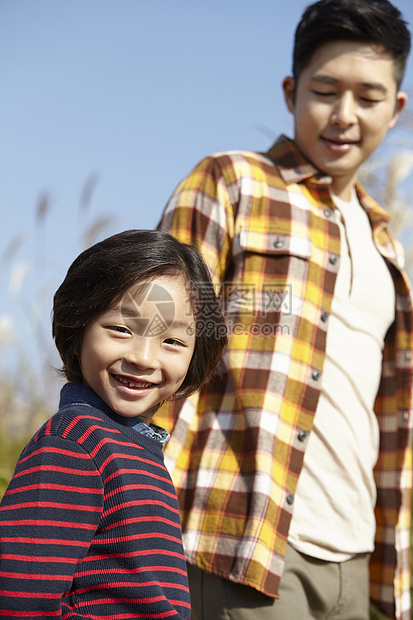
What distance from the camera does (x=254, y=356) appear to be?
1857mm

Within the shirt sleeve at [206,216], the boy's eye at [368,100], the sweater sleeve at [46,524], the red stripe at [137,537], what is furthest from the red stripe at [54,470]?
the boy's eye at [368,100]

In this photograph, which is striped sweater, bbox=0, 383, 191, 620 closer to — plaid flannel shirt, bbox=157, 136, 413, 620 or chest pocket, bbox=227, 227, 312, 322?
plaid flannel shirt, bbox=157, 136, 413, 620

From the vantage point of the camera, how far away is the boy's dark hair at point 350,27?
2076 millimetres

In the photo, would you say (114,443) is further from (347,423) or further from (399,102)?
(399,102)

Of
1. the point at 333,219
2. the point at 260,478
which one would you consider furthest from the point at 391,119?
the point at 260,478

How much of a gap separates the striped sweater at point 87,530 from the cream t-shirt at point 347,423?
70 centimetres

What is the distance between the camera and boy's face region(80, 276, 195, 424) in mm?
1274

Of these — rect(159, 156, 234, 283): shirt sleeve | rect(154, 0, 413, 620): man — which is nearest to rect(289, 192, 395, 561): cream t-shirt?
rect(154, 0, 413, 620): man

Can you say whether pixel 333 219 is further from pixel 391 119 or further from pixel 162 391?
pixel 162 391

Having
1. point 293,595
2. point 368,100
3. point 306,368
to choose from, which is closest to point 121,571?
point 293,595

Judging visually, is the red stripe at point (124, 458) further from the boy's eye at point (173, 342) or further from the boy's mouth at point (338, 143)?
the boy's mouth at point (338, 143)

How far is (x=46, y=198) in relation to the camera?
3.49 meters

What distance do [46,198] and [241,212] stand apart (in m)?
1.80

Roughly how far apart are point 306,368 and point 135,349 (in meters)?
0.74
